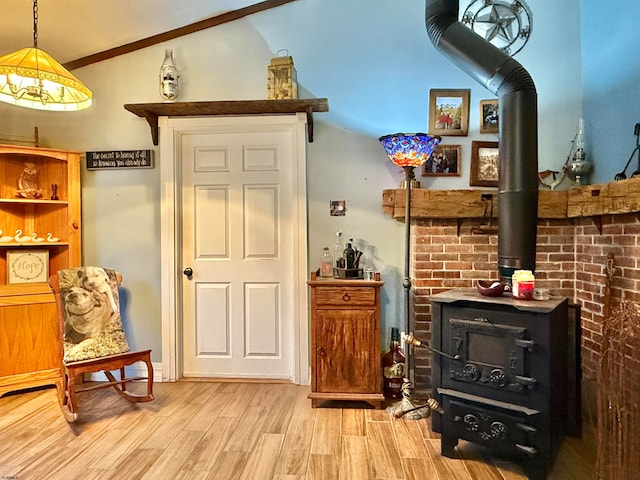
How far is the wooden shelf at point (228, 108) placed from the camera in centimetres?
276

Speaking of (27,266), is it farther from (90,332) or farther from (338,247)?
(338,247)

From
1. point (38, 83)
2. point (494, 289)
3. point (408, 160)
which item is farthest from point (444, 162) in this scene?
point (38, 83)

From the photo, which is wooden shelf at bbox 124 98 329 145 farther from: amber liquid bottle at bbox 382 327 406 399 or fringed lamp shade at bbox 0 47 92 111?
amber liquid bottle at bbox 382 327 406 399

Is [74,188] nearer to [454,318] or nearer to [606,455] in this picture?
[454,318]

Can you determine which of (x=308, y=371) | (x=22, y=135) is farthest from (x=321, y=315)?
(x=22, y=135)

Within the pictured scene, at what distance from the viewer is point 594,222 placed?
8.06 ft

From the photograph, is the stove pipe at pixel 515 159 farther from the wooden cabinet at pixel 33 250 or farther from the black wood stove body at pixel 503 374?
the wooden cabinet at pixel 33 250

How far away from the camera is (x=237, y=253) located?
308 cm

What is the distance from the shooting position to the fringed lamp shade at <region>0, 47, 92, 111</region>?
198cm

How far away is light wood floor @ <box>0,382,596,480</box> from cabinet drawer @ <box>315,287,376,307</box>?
0.70 m

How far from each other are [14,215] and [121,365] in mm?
1570

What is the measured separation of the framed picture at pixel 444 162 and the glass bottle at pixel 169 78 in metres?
1.98

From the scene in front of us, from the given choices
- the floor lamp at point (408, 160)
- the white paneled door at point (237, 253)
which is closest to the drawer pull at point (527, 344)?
the floor lamp at point (408, 160)

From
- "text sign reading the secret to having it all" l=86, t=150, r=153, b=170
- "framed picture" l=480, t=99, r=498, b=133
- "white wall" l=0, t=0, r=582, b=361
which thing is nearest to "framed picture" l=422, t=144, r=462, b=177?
"white wall" l=0, t=0, r=582, b=361
